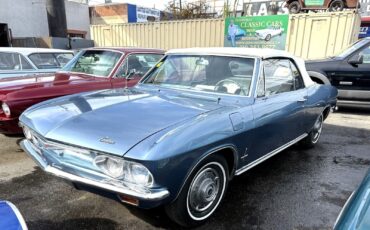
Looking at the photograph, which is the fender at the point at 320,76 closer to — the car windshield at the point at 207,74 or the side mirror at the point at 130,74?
the side mirror at the point at 130,74

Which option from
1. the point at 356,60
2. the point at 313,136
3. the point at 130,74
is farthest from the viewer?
the point at 356,60

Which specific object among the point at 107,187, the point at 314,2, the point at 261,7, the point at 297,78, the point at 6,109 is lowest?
the point at 107,187

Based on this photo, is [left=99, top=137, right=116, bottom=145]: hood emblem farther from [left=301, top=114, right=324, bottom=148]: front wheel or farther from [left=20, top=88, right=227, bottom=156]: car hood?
[left=301, top=114, right=324, bottom=148]: front wheel

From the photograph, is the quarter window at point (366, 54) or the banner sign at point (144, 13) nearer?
the quarter window at point (366, 54)

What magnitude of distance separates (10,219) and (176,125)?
1309 millimetres

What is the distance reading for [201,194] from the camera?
276 cm

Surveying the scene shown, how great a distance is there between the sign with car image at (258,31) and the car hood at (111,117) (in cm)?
964

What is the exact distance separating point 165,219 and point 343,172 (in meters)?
2.62

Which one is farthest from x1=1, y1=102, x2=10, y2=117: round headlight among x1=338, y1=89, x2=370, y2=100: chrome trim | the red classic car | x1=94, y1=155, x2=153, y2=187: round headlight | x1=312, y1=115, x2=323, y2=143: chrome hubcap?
x1=338, y1=89, x2=370, y2=100: chrome trim

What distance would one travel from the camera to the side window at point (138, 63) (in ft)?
18.1

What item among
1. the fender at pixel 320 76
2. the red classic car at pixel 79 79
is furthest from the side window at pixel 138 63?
the fender at pixel 320 76

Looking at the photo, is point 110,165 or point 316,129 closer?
point 110,165

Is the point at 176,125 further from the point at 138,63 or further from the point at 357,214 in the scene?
the point at 138,63

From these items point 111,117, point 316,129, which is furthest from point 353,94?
point 111,117
